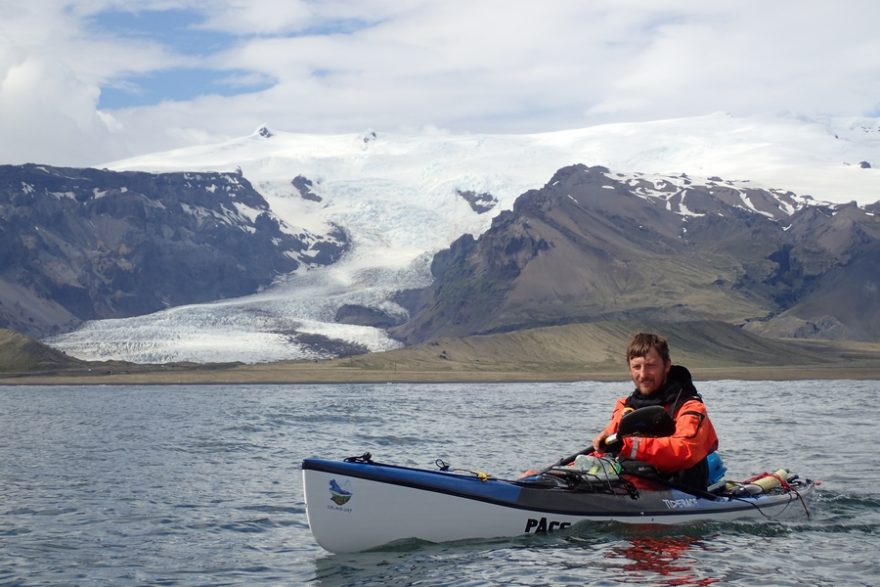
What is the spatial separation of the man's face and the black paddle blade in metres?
0.62

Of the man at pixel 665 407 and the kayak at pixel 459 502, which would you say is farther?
the kayak at pixel 459 502

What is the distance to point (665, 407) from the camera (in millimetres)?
24609

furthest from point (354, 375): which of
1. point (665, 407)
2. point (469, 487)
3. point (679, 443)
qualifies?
point (665, 407)

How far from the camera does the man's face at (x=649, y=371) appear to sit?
77.9ft

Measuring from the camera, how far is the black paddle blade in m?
23.7

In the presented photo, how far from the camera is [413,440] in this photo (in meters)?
60.0

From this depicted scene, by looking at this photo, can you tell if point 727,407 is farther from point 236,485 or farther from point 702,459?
point 702,459

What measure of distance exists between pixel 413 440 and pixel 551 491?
34.5m

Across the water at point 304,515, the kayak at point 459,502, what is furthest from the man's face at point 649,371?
the water at point 304,515

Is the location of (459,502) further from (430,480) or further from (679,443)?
(679,443)

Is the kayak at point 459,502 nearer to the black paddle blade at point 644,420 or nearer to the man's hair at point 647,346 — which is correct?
the black paddle blade at point 644,420

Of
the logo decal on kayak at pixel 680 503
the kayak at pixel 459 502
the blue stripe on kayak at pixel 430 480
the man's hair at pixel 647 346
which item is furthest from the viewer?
the logo decal on kayak at pixel 680 503

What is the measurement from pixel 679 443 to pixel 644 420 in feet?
4.55

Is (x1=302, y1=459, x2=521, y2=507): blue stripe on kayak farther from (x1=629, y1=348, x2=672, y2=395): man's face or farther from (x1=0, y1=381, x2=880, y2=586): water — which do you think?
(x1=629, y1=348, x2=672, y2=395): man's face
